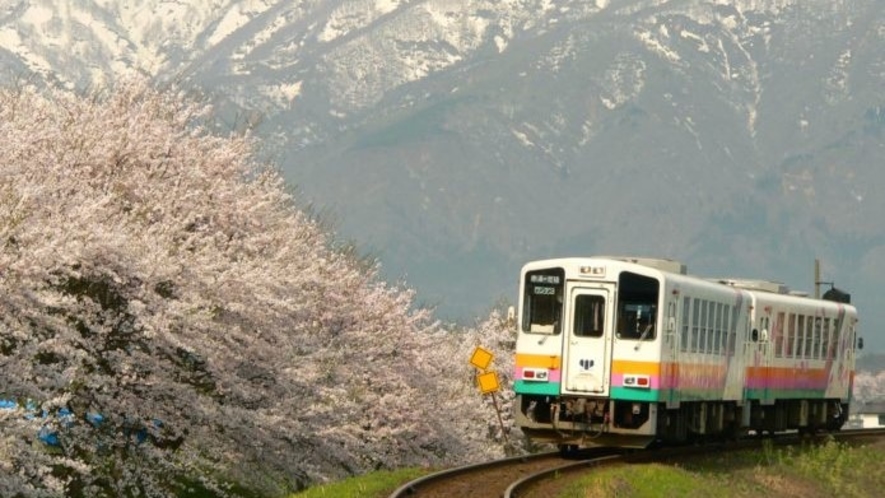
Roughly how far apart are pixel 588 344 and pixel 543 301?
118 centimetres

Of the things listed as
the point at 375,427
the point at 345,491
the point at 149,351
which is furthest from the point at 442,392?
the point at 345,491

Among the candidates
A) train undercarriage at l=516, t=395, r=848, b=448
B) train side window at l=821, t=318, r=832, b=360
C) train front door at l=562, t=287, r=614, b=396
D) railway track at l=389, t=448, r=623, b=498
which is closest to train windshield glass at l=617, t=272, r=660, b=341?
train front door at l=562, t=287, r=614, b=396

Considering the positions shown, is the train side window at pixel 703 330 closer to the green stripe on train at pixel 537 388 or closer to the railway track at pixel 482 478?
the railway track at pixel 482 478

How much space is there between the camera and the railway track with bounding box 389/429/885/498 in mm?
27734

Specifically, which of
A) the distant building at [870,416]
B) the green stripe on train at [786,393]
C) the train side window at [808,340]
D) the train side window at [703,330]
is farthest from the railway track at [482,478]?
the distant building at [870,416]

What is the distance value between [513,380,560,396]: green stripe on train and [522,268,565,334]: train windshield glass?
914mm

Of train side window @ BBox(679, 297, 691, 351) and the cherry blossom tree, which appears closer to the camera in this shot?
the cherry blossom tree

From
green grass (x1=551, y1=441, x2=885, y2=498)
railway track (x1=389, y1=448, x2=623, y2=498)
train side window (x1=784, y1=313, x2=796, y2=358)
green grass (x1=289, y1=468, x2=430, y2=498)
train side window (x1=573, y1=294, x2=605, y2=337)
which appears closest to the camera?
green grass (x1=289, y1=468, x2=430, y2=498)

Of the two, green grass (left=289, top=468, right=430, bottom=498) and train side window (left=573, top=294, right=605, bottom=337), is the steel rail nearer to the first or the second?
green grass (left=289, top=468, right=430, bottom=498)

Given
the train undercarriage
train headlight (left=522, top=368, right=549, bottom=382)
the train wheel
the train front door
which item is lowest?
the train wheel

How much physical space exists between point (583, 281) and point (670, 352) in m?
1.98

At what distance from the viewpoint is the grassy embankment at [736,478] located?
28.0m

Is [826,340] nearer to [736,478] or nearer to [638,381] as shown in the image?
[638,381]

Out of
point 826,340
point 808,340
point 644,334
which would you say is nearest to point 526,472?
point 644,334
